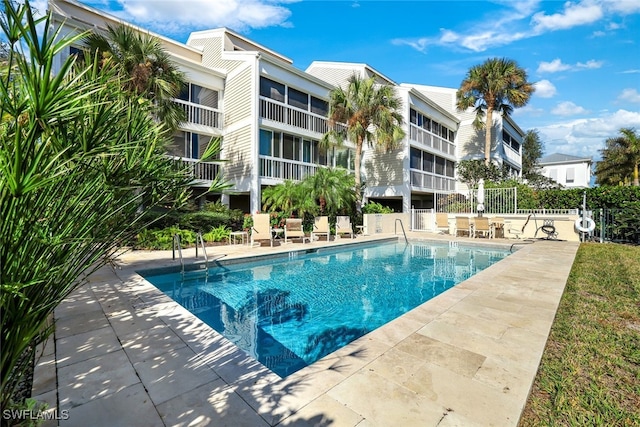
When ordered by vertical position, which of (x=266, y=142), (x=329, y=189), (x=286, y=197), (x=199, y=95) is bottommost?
(x=286, y=197)

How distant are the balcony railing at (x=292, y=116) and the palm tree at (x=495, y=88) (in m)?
10.6

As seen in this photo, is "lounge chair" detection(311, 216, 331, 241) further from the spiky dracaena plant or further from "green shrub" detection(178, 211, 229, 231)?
the spiky dracaena plant

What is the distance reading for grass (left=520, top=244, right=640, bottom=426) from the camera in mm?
2191

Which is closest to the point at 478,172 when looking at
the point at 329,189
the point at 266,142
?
the point at 329,189

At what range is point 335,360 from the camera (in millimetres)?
2926

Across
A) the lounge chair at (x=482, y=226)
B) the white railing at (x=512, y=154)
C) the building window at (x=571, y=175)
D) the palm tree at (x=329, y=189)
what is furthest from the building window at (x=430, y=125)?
the building window at (x=571, y=175)

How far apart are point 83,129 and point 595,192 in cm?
1813

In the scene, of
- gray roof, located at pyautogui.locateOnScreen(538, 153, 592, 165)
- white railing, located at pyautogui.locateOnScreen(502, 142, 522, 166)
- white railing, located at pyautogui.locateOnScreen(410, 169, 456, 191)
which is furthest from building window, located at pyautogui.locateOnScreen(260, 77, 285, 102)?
gray roof, located at pyautogui.locateOnScreen(538, 153, 592, 165)

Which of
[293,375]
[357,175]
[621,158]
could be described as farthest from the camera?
[621,158]

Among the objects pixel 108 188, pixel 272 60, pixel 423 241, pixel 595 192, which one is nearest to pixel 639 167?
pixel 595 192

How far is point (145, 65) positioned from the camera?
34.8ft

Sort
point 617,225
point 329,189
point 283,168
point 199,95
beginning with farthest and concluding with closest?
1. point 199,95
2. point 283,168
3. point 329,189
4. point 617,225

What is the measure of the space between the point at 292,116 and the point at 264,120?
2029 millimetres

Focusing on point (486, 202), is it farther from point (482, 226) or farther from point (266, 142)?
point (266, 142)
